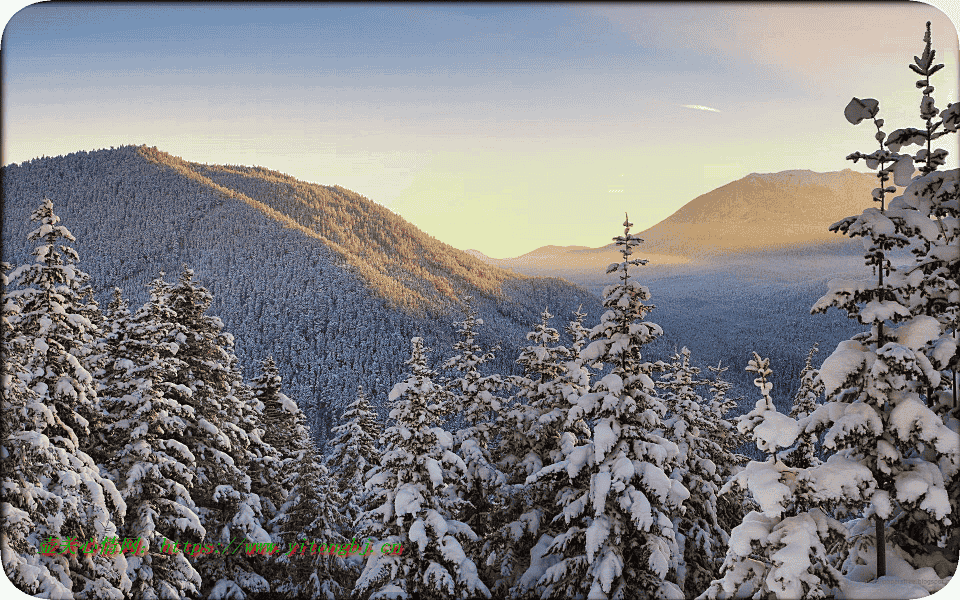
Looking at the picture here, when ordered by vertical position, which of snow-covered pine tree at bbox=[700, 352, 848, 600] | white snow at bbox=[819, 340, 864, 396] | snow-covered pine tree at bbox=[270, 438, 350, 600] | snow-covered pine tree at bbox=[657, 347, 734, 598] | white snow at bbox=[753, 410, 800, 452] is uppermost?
white snow at bbox=[819, 340, 864, 396]

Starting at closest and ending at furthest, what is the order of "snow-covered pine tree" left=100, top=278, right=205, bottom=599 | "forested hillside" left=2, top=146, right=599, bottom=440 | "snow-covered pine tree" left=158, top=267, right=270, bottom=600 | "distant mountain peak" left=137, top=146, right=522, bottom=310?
"snow-covered pine tree" left=100, top=278, right=205, bottom=599 < "snow-covered pine tree" left=158, top=267, right=270, bottom=600 < "forested hillside" left=2, top=146, right=599, bottom=440 < "distant mountain peak" left=137, top=146, right=522, bottom=310

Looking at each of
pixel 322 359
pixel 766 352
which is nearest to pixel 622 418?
pixel 322 359

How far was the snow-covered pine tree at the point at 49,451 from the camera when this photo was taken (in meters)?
8.08

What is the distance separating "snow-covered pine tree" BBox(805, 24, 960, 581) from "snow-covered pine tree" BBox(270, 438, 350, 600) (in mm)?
13342

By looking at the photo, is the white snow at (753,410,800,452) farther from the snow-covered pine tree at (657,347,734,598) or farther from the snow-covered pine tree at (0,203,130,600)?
the snow-covered pine tree at (0,203,130,600)

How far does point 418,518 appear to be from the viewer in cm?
1041

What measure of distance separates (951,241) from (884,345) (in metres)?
1.69

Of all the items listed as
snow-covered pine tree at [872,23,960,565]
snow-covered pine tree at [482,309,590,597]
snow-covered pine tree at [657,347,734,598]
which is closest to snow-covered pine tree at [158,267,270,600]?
snow-covered pine tree at [482,309,590,597]

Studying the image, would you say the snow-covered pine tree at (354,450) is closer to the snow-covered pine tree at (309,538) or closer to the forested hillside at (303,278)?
the snow-covered pine tree at (309,538)

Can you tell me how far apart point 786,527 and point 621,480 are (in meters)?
3.94

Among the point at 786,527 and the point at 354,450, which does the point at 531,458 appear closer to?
the point at 786,527

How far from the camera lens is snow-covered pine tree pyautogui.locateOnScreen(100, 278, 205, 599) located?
10.9 meters

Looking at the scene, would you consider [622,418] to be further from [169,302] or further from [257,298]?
[257,298]

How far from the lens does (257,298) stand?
441 ft
